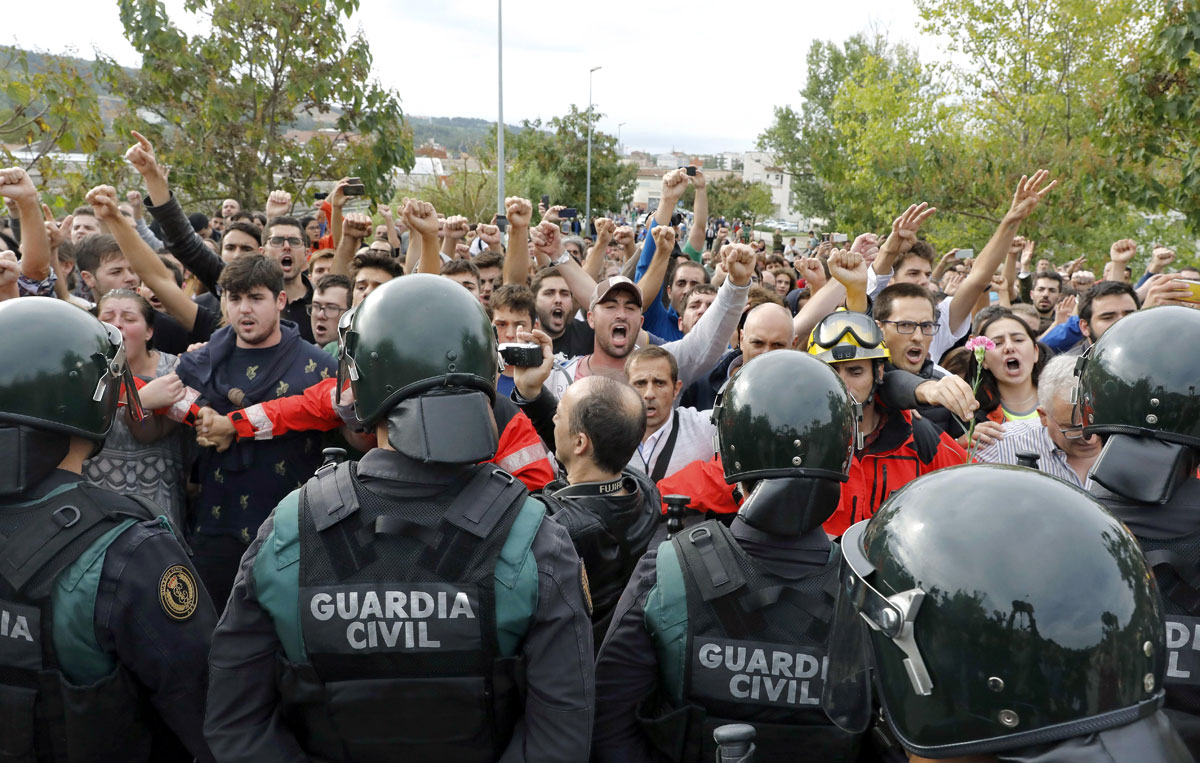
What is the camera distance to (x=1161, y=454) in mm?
2467

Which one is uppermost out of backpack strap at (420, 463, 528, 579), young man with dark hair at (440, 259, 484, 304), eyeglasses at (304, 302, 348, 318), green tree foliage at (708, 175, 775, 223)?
young man with dark hair at (440, 259, 484, 304)

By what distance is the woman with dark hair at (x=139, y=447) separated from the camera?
3.79 m

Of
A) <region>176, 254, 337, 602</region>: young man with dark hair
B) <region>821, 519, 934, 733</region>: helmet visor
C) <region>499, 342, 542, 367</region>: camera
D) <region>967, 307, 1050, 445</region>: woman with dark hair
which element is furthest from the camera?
<region>967, 307, 1050, 445</region>: woman with dark hair

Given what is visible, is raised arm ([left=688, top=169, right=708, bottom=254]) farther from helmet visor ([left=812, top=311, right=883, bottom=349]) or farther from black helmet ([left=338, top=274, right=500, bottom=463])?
black helmet ([left=338, top=274, right=500, bottom=463])

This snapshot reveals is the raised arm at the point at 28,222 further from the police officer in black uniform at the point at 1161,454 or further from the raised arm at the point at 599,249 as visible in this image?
the police officer in black uniform at the point at 1161,454

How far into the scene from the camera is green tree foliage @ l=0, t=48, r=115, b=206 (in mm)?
6309

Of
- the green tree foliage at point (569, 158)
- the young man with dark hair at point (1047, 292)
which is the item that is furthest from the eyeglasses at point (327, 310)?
the green tree foliage at point (569, 158)

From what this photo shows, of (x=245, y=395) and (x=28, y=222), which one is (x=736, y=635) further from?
(x=28, y=222)

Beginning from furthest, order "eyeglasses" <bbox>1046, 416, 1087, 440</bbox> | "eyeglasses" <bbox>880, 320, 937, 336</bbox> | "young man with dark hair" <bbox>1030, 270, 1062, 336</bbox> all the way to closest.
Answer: "young man with dark hair" <bbox>1030, 270, 1062, 336</bbox>, "eyeglasses" <bbox>880, 320, 937, 336</bbox>, "eyeglasses" <bbox>1046, 416, 1087, 440</bbox>

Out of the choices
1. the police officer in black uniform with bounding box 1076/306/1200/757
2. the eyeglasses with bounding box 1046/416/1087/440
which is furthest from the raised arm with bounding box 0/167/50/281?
the eyeglasses with bounding box 1046/416/1087/440

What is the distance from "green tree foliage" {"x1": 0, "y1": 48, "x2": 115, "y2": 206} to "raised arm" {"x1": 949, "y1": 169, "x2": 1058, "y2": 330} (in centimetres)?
628

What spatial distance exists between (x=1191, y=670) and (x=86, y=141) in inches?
291

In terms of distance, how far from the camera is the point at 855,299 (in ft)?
16.9

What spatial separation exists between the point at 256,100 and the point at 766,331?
10.4 m
